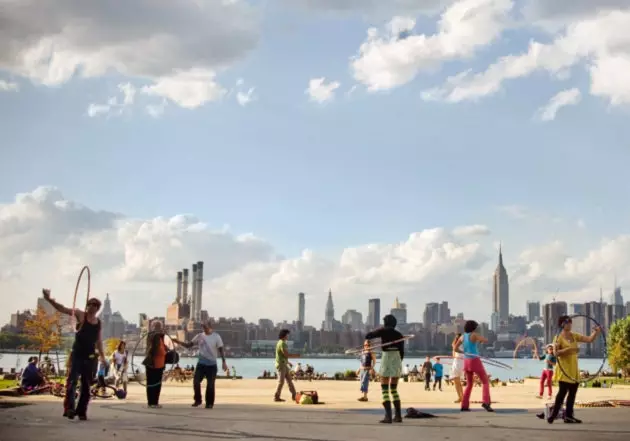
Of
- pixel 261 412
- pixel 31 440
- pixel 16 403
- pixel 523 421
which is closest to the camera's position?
pixel 31 440

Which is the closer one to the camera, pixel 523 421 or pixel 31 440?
pixel 31 440

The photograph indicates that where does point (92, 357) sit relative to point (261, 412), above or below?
above

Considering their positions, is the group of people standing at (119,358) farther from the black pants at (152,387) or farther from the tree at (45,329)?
the tree at (45,329)

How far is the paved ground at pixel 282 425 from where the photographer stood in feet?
38.1

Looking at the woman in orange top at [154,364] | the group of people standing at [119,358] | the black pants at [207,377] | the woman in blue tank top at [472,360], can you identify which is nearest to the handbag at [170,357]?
the group of people standing at [119,358]

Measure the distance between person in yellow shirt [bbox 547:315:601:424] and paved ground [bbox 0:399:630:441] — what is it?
11.5 inches

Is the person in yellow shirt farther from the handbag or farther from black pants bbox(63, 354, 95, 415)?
the handbag

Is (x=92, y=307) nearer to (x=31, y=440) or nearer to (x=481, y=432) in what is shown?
(x=31, y=440)

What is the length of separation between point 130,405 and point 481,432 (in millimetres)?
8934

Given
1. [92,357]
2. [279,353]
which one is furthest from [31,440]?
[279,353]

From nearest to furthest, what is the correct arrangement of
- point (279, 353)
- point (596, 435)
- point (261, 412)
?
1. point (596, 435)
2. point (261, 412)
3. point (279, 353)

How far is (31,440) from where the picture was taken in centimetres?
1034

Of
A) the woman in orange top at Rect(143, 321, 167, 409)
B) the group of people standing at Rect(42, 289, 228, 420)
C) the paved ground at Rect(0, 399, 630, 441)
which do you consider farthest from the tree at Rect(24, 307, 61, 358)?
the paved ground at Rect(0, 399, 630, 441)

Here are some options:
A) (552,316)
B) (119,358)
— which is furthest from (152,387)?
(552,316)
